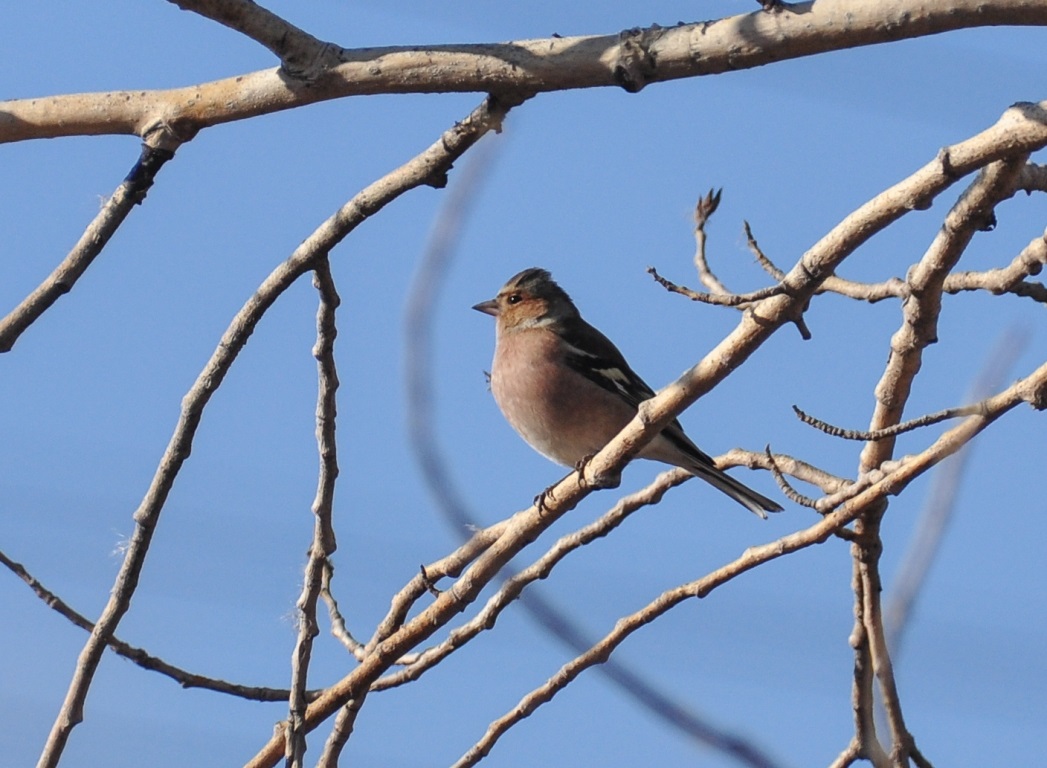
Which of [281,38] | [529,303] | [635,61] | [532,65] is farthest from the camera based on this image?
[529,303]

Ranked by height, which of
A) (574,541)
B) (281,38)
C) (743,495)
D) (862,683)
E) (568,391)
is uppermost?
(568,391)

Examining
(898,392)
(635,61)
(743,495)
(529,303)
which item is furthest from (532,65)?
(529,303)

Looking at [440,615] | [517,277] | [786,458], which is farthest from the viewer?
[517,277]

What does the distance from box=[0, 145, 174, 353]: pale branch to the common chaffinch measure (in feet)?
11.1

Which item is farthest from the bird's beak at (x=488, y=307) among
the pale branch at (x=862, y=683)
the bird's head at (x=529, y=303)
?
the pale branch at (x=862, y=683)

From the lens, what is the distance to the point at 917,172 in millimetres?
3068

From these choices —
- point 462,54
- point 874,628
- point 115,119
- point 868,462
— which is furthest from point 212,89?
point 874,628

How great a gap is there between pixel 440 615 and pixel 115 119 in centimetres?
164

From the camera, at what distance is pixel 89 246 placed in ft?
11.3

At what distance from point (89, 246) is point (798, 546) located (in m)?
1.99

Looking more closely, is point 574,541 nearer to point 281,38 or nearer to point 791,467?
point 791,467

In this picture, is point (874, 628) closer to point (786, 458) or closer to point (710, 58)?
point (786, 458)

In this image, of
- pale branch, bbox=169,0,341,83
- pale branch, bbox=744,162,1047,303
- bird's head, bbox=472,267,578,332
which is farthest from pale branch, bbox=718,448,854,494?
bird's head, bbox=472,267,578,332

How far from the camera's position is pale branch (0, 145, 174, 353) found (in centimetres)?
334
